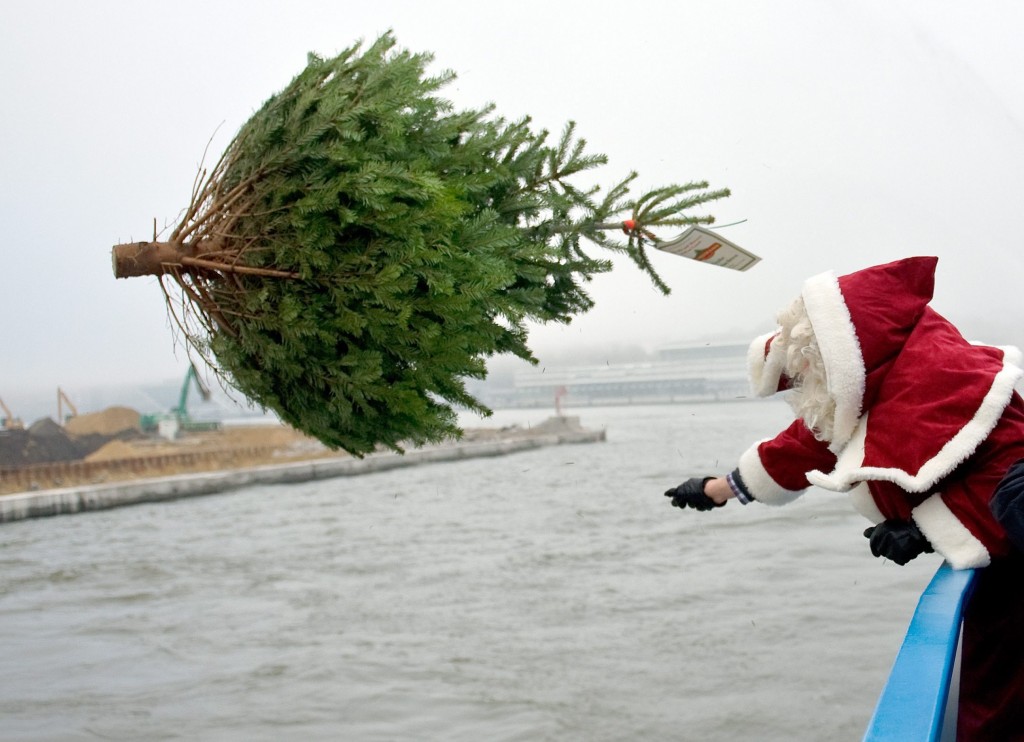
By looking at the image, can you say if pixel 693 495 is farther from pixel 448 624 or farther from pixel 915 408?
pixel 448 624

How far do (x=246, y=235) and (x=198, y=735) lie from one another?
475 cm

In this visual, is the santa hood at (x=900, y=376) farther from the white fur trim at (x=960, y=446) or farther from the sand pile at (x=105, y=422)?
the sand pile at (x=105, y=422)

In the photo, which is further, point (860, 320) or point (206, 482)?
point (206, 482)

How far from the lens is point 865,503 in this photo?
154 centimetres

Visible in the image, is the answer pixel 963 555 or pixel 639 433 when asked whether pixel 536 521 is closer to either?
pixel 963 555

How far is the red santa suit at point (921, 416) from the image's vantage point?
1.35 metres

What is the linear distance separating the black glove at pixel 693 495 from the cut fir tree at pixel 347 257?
507 mm

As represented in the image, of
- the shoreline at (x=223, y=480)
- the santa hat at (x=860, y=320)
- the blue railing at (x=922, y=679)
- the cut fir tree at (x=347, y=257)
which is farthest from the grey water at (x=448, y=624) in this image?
the blue railing at (x=922, y=679)

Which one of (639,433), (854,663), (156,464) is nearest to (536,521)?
(156,464)

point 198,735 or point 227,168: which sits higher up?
point 227,168

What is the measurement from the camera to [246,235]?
1932 mm

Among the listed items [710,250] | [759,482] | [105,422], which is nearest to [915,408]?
[759,482]

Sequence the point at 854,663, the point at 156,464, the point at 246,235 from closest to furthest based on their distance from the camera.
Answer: the point at 246,235, the point at 854,663, the point at 156,464

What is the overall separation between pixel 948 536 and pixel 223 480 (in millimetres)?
21894
